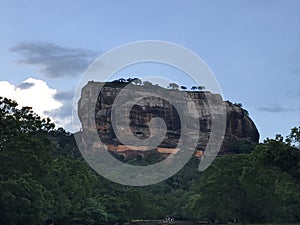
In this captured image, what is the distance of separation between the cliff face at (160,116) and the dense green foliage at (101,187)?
6304cm

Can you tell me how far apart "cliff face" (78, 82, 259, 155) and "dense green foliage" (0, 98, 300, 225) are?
207 feet

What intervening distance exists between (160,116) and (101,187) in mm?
87653

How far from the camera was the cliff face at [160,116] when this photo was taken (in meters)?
162

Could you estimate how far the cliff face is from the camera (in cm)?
16162

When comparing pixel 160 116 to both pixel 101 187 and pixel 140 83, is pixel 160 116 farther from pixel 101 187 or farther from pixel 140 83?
pixel 101 187

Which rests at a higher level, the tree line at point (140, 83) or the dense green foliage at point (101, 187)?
the tree line at point (140, 83)

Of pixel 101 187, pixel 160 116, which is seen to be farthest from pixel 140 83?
pixel 101 187

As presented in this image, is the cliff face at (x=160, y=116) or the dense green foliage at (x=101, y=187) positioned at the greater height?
the cliff face at (x=160, y=116)

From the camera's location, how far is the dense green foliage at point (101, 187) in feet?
141

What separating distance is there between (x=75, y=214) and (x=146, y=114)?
10338cm

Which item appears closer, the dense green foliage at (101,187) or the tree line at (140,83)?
the dense green foliage at (101,187)

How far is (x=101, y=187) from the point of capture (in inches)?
3253

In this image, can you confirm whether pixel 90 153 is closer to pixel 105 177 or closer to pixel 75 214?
pixel 105 177

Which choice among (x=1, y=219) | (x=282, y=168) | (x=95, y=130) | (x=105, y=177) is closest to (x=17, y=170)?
(x=1, y=219)
